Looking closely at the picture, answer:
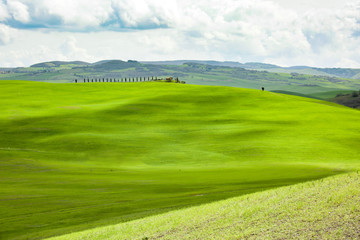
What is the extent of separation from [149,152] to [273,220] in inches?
1560

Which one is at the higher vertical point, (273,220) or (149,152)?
(273,220)

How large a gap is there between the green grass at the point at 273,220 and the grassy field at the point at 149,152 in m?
6.76

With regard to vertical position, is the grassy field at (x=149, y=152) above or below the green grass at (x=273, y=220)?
below

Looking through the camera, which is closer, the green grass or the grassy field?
the green grass

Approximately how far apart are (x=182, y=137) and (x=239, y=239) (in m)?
47.8

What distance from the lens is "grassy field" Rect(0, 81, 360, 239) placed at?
102 ft

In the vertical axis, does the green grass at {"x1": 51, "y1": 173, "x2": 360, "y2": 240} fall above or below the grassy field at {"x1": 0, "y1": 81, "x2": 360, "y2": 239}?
above

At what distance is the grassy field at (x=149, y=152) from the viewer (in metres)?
31.1

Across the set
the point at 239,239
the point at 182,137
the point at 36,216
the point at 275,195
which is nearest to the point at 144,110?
the point at 182,137

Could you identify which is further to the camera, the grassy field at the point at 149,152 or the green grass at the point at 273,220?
the grassy field at the point at 149,152

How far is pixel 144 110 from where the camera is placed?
8194cm

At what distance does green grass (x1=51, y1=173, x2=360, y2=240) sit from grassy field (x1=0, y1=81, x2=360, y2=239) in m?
6.76

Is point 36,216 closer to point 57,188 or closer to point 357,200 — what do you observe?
point 57,188

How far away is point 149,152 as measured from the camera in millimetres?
56062
